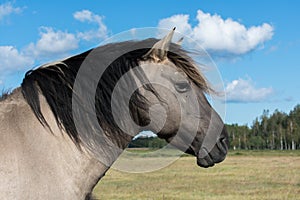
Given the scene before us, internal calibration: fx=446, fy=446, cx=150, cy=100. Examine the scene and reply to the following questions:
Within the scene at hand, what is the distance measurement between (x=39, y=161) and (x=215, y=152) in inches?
72.3

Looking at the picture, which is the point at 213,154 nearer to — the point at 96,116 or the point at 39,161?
the point at 96,116

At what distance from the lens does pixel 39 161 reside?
3.55m

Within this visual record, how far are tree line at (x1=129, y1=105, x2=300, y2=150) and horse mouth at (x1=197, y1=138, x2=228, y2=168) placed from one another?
414 feet

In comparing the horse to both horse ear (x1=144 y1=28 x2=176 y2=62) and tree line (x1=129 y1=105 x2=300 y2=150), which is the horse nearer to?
horse ear (x1=144 y1=28 x2=176 y2=62)

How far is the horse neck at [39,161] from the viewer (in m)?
3.45

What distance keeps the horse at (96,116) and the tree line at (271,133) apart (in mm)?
126395

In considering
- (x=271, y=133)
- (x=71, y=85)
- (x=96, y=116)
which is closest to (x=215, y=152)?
(x=96, y=116)

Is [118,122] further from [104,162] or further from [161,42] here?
[161,42]

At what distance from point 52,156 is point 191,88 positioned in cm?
150

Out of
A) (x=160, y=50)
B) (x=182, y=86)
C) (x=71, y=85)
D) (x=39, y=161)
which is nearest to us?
(x=39, y=161)

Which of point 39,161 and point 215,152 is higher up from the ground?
point 215,152

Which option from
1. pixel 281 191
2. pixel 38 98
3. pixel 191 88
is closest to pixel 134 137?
pixel 191 88

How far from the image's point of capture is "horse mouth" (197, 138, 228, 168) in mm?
4520

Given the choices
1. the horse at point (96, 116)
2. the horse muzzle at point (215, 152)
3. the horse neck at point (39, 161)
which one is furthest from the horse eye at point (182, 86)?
the horse neck at point (39, 161)
